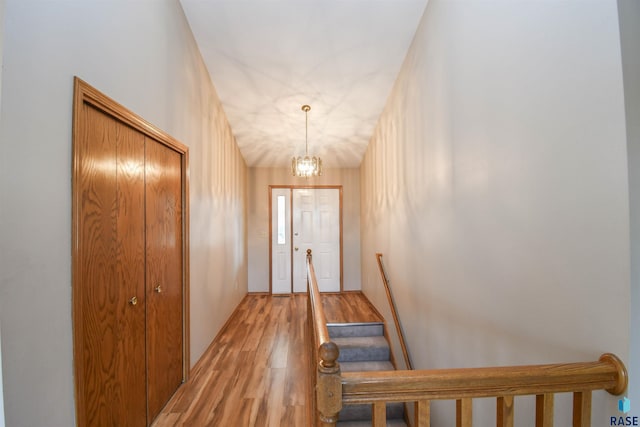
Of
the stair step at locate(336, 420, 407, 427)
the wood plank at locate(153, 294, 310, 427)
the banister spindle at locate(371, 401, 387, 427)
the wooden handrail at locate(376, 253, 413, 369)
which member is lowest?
the stair step at locate(336, 420, 407, 427)

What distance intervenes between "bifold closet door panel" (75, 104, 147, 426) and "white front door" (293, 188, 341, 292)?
347 cm

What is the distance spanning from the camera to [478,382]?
0.83 metres

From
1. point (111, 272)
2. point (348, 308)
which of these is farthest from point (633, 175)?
point (348, 308)

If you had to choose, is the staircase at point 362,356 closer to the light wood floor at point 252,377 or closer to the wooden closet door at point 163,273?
the light wood floor at point 252,377

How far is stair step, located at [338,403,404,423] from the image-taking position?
2.65 metres

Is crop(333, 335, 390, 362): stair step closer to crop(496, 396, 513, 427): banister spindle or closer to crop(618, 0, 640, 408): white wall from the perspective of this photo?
crop(496, 396, 513, 427): banister spindle

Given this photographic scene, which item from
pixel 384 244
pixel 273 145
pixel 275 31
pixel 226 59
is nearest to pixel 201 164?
pixel 226 59

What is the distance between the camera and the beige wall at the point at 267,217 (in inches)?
203

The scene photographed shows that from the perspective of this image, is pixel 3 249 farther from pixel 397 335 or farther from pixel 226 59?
pixel 397 335

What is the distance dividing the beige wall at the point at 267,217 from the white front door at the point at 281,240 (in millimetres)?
119

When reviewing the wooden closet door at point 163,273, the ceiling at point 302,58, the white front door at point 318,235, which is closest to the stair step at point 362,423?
the wooden closet door at point 163,273

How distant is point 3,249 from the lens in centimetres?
94

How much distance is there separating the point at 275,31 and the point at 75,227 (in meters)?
2.37

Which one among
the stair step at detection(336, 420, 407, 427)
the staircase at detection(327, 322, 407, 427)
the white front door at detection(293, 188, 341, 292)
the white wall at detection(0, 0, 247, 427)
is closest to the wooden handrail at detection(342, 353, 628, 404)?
the white wall at detection(0, 0, 247, 427)
